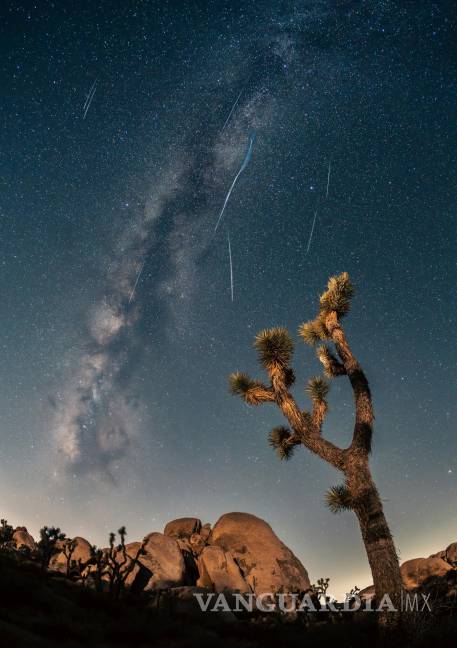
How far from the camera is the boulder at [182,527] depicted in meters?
23.5

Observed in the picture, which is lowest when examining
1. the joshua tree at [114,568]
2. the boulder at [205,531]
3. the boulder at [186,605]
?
the boulder at [186,605]

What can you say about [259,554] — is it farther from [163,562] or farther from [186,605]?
[186,605]

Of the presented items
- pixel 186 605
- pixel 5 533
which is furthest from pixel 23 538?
pixel 186 605

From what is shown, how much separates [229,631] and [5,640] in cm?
688

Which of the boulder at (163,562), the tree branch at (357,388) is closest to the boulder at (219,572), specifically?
the boulder at (163,562)

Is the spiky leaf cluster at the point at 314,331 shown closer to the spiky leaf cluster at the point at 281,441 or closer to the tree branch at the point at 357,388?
the tree branch at the point at 357,388

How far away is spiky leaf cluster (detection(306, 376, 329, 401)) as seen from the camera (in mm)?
11906

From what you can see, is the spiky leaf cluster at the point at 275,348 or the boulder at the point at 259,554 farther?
the boulder at the point at 259,554

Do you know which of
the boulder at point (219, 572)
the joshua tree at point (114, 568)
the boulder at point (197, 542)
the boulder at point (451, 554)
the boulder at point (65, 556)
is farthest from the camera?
the boulder at point (197, 542)

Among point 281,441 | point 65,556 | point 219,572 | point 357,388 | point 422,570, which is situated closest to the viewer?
point 357,388

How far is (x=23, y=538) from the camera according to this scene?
26.0 m

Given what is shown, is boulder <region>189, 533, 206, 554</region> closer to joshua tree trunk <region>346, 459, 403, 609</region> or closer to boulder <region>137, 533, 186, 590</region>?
boulder <region>137, 533, 186, 590</region>

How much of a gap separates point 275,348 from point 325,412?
2374 millimetres

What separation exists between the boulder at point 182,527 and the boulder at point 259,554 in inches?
56.9
